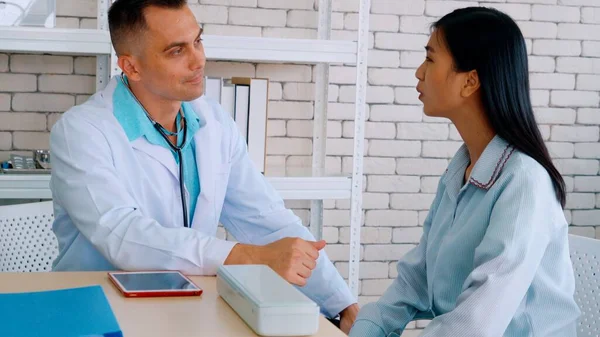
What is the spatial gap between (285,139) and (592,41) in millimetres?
1395

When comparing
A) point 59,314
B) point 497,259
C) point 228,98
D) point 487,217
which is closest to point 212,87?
point 228,98

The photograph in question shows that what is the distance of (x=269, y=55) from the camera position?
2781 mm

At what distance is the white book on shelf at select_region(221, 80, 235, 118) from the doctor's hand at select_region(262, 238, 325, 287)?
132 cm

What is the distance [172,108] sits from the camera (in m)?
2.19

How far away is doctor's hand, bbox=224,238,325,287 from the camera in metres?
1.58

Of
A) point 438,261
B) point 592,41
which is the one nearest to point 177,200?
point 438,261

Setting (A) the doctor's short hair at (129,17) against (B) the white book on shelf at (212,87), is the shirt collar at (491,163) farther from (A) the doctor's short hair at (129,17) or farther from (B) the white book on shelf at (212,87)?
(B) the white book on shelf at (212,87)

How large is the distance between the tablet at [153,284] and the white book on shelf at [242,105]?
1398 mm

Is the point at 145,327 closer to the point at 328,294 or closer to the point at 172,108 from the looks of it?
the point at 328,294

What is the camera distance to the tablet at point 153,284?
1386 millimetres

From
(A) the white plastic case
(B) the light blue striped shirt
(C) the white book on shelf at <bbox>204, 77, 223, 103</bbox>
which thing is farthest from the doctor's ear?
(A) the white plastic case

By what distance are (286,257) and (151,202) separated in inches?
21.9

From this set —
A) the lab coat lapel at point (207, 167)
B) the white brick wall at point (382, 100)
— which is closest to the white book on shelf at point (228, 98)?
the white brick wall at point (382, 100)

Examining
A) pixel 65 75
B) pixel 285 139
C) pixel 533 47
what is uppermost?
pixel 533 47
